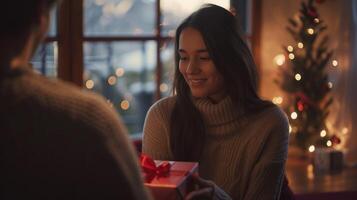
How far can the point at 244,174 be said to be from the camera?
1847 millimetres

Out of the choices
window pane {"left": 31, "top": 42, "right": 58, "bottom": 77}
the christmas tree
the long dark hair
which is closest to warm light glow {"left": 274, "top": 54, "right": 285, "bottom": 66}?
the christmas tree

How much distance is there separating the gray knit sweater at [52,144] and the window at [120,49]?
10.9ft

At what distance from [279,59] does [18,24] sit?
3.74 m

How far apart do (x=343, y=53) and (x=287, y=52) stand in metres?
0.39

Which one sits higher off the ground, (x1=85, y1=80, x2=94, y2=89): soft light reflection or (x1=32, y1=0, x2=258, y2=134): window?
(x1=32, y1=0, x2=258, y2=134): window

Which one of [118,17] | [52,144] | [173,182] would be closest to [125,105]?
[118,17]

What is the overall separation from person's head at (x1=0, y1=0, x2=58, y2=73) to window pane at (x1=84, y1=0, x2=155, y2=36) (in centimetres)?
339

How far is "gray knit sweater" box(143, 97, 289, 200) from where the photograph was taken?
1833 millimetres

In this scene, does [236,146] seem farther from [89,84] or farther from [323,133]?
[323,133]

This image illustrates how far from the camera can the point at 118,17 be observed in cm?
417

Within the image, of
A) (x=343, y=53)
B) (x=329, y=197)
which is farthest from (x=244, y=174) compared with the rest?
(x=343, y=53)

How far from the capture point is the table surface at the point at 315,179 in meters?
3.66

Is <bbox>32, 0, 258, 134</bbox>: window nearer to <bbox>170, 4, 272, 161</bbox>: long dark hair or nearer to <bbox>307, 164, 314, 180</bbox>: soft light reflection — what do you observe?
<bbox>307, 164, 314, 180</bbox>: soft light reflection

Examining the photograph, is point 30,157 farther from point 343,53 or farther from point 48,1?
point 343,53
